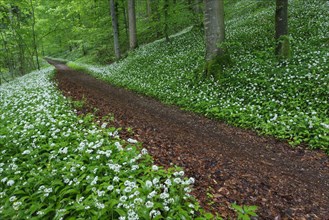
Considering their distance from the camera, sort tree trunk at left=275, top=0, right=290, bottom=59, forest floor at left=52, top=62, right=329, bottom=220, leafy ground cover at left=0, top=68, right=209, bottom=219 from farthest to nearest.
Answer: tree trunk at left=275, top=0, right=290, bottom=59, forest floor at left=52, top=62, right=329, bottom=220, leafy ground cover at left=0, top=68, right=209, bottom=219

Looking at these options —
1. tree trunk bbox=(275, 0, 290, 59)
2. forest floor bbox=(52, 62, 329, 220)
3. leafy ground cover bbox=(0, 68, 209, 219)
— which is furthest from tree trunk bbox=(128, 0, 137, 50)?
leafy ground cover bbox=(0, 68, 209, 219)

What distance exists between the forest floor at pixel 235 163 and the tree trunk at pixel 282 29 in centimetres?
490

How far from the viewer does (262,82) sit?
8859 millimetres

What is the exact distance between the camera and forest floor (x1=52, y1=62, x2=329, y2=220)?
A: 397cm

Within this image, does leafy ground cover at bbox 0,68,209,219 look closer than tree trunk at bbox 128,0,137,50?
Yes

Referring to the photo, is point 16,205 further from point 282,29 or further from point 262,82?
point 282,29

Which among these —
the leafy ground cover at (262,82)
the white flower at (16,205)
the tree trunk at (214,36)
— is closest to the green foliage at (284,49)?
the leafy ground cover at (262,82)

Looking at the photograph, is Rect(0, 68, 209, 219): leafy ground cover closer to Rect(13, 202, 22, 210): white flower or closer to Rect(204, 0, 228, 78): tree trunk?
Rect(13, 202, 22, 210): white flower

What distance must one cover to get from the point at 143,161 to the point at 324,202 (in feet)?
11.1

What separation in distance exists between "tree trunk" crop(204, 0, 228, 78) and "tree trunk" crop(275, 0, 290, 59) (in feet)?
7.70

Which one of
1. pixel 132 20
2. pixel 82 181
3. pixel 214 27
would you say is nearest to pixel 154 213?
pixel 82 181

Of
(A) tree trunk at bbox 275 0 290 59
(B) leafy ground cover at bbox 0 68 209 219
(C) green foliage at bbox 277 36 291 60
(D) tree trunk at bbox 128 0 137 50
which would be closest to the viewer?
(B) leafy ground cover at bbox 0 68 209 219

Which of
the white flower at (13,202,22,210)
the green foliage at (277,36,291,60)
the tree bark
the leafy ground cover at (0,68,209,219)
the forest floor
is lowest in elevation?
the forest floor

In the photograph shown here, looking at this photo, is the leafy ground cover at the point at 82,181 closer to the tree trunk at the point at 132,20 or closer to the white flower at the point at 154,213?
the white flower at the point at 154,213
